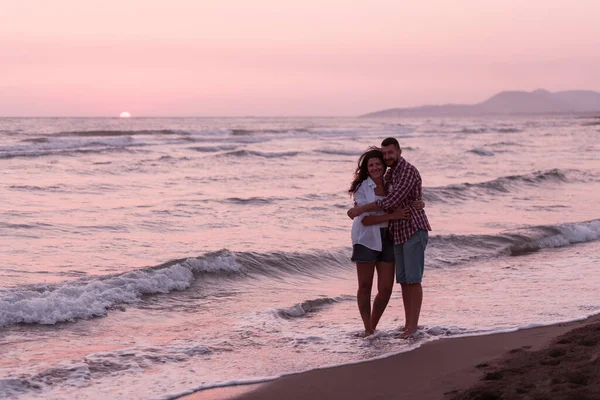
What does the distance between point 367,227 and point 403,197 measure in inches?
17.5

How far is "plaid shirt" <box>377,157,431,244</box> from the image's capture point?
6.71 meters

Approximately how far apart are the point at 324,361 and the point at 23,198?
12.2 meters

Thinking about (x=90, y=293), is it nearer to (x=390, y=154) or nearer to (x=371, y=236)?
(x=371, y=236)

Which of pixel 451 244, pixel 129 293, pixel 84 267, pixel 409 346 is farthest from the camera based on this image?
pixel 451 244

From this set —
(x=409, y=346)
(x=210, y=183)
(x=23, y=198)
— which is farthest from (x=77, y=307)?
(x=210, y=183)

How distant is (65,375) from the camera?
5.93 meters

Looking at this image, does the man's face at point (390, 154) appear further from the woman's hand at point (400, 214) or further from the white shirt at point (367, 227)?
the woman's hand at point (400, 214)

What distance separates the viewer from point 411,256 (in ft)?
22.6

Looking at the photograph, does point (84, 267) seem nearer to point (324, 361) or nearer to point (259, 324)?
point (259, 324)

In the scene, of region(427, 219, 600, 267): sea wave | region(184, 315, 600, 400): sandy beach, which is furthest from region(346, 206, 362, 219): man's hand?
region(427, 219, 600, 267): sea wave

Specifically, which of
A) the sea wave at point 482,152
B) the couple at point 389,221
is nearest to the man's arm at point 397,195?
the couple at point 389,221

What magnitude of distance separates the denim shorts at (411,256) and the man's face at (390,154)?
0.64 meters

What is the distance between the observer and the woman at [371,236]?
684cm

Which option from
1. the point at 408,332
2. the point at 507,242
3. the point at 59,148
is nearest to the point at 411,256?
the point at 408,332
